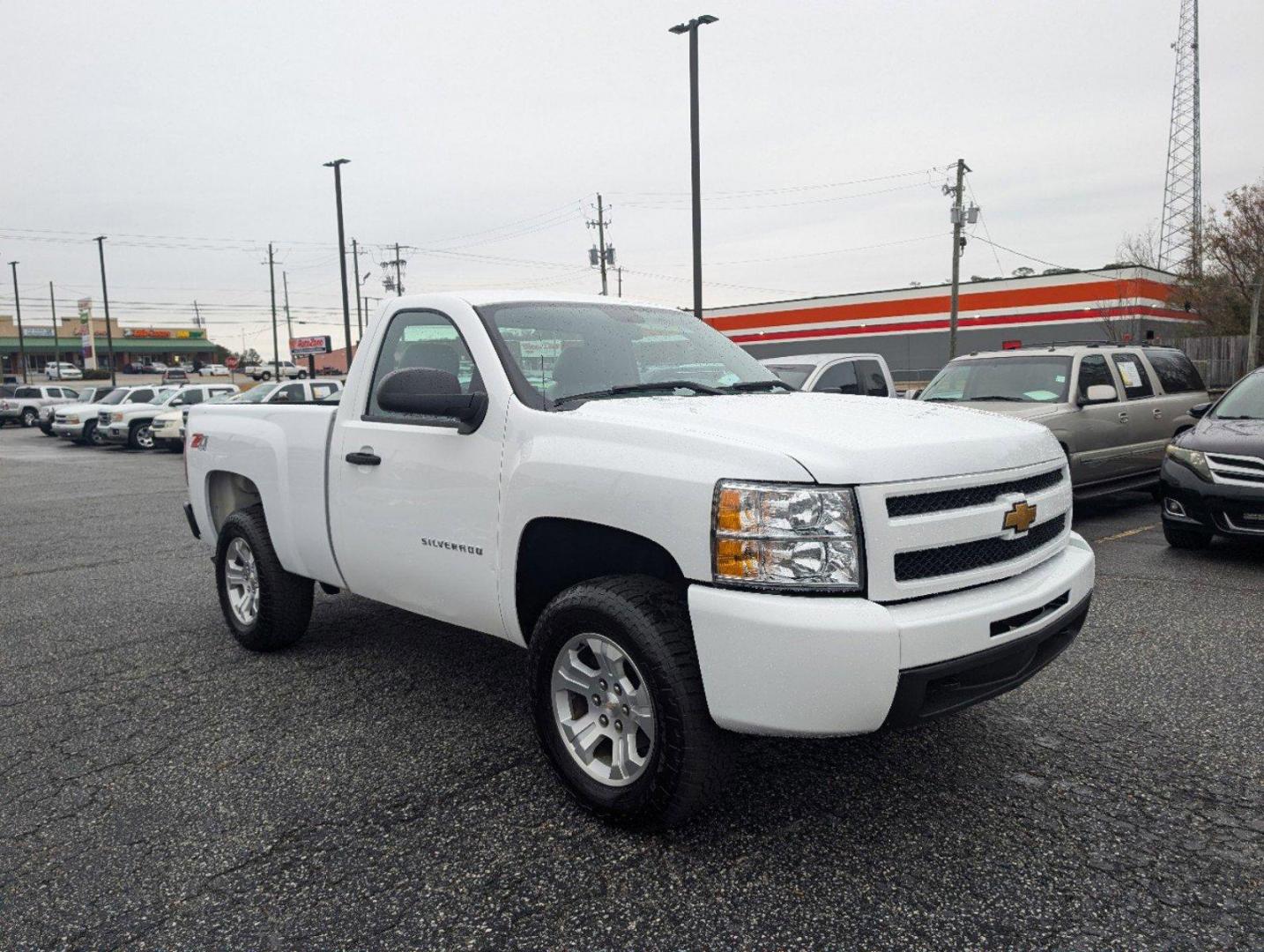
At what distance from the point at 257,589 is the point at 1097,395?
765cm

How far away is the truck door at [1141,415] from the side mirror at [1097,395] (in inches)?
32.7

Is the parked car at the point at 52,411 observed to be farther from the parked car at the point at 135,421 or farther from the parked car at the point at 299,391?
the parked car at the point at 299,391

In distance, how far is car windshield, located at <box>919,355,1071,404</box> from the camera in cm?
941

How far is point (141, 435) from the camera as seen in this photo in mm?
24422

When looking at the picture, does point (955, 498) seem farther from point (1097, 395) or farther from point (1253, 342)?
point (1253, 342)

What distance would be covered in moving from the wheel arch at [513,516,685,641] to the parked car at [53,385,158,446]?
26119 millimetres

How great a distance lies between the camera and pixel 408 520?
160 inches

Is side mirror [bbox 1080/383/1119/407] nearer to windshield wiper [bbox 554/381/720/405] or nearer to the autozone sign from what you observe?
windshield wiper [bbox 554/381/720/405]

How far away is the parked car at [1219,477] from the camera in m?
6.97

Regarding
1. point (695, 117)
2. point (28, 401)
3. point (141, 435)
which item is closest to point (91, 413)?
point (141, 435)

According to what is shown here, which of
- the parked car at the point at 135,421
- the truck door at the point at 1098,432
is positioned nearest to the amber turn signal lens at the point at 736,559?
the truck door at the point at 1098,432

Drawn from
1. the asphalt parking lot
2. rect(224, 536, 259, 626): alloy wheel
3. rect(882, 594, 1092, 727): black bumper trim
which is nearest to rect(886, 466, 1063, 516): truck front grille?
rect(882, 594, 1092, 727): black bumper trim

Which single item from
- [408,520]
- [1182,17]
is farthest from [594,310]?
[1182,17]

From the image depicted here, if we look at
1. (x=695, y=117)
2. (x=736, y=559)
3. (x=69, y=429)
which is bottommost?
(x=69, y=429)
